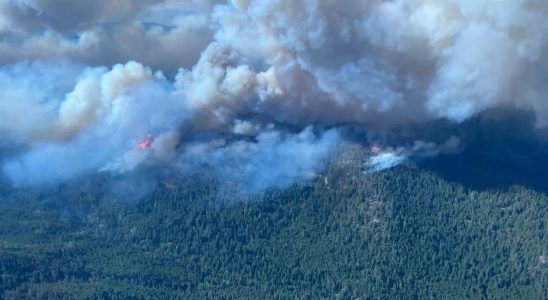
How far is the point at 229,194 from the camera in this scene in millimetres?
101562

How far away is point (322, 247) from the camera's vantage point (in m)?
95.6

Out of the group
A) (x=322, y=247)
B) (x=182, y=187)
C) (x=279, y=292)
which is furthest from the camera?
(x=182, y=187)

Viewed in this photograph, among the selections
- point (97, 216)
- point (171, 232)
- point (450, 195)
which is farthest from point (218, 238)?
point (450, 195)

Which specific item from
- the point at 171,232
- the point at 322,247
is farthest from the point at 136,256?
the point at 322,247

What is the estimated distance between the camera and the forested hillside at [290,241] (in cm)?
8962

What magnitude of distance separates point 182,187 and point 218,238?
7306 millimetres

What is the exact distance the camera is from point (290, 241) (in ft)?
316

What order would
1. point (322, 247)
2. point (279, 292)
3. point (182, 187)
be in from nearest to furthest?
1. point (279, 292)
2. point (322, 247)
3. point (182, 187)

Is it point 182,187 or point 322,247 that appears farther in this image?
point 182,187

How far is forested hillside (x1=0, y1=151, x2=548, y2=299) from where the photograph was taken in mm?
89625

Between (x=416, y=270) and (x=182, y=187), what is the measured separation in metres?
18.9

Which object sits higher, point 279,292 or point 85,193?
point 85,193

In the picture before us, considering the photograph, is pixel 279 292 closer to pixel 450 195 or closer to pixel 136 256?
pixel 136 256

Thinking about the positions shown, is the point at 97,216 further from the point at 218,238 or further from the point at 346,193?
the point at 346,193
